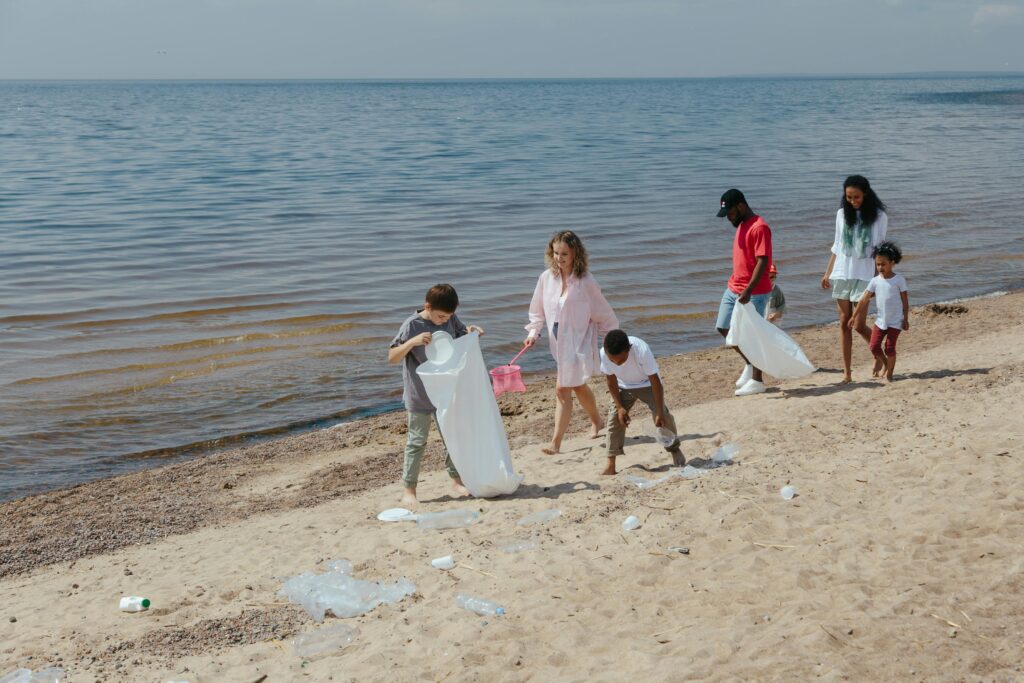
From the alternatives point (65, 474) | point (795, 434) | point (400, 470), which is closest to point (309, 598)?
point (400, 470)

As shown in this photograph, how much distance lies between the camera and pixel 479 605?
476 cm

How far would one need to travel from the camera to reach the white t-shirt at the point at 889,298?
7672 millimetres

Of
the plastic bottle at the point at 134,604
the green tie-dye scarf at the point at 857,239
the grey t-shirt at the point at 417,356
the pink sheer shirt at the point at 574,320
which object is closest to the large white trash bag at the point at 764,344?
the green tie-dye scarf at the point at 857,239

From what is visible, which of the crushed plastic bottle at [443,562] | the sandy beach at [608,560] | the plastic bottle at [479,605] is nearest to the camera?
the sandy beach at [608,560]

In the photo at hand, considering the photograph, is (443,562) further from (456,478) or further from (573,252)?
(573,252)

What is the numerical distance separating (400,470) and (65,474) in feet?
9.03

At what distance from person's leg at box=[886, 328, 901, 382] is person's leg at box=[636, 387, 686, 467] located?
2420 mm

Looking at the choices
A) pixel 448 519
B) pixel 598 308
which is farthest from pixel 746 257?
pixel 448 519

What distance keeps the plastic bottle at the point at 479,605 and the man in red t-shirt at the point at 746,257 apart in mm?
3766

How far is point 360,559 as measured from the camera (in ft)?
17.7

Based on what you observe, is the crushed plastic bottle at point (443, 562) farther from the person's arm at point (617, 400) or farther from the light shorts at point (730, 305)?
the light shorts at point (730, 305)

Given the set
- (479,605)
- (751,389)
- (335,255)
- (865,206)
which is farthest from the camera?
(335,255)

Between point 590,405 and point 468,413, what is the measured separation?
60.7 inches

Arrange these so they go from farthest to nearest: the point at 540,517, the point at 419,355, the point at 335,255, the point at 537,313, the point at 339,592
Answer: the point at 335,255 → the point at 537,313 → the point at 419,355 → the point at 540,517 → the point at 339,592
